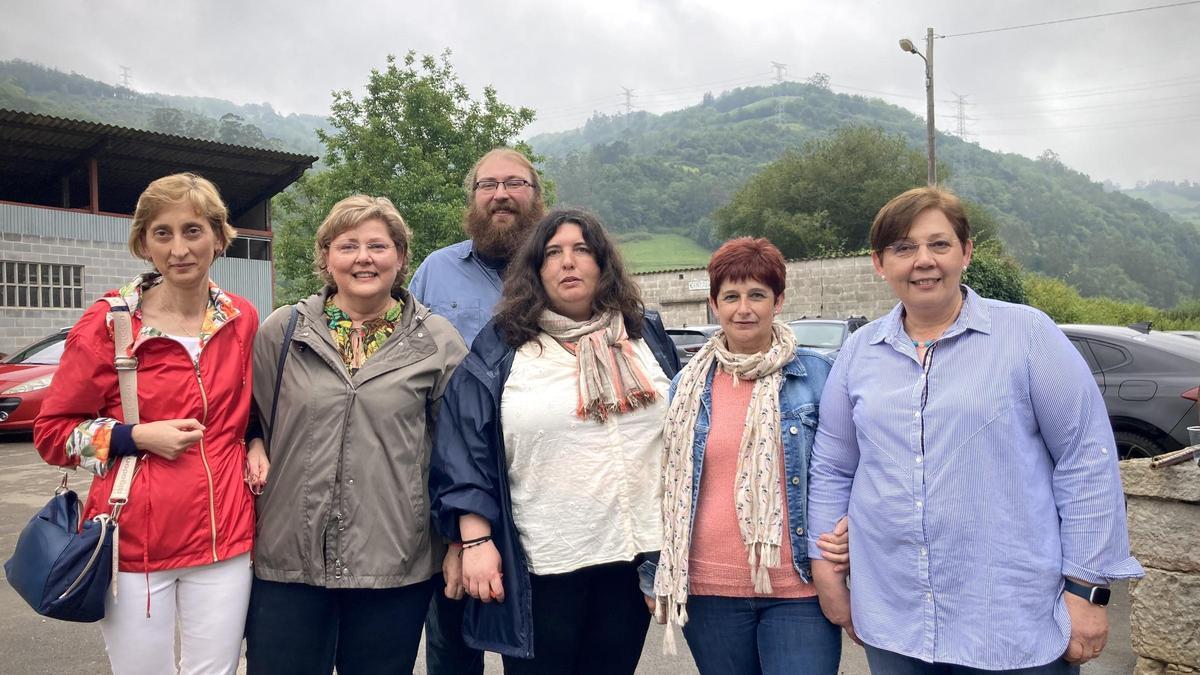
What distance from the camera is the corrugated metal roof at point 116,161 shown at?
781 inches

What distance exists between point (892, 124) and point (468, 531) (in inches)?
5727

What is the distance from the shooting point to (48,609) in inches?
86.2

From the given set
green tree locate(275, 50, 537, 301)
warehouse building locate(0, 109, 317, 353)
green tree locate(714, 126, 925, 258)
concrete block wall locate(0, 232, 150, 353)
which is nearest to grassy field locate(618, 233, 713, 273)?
green tree locate(714, 126, 925, 258)

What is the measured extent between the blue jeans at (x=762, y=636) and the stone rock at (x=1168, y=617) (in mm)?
2073

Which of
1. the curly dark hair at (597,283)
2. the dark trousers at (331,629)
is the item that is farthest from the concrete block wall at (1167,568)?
the dark trousers at (331,629)

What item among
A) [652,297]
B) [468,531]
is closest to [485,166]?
[468,531]

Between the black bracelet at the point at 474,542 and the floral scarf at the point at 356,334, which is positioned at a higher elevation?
the floral scarf at the point at 356,334

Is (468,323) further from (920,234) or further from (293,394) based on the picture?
(920,234)

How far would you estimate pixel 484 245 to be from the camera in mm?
3564

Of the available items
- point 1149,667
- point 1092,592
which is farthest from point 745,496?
point 1149,667

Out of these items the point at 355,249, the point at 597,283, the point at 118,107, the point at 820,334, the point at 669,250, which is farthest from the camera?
the point at 118,107

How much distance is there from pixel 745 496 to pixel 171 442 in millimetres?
1668

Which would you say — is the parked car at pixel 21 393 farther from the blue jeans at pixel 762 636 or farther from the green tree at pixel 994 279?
the green tree at pixel 994 279

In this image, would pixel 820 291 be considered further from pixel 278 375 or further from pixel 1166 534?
pixel 278 375
